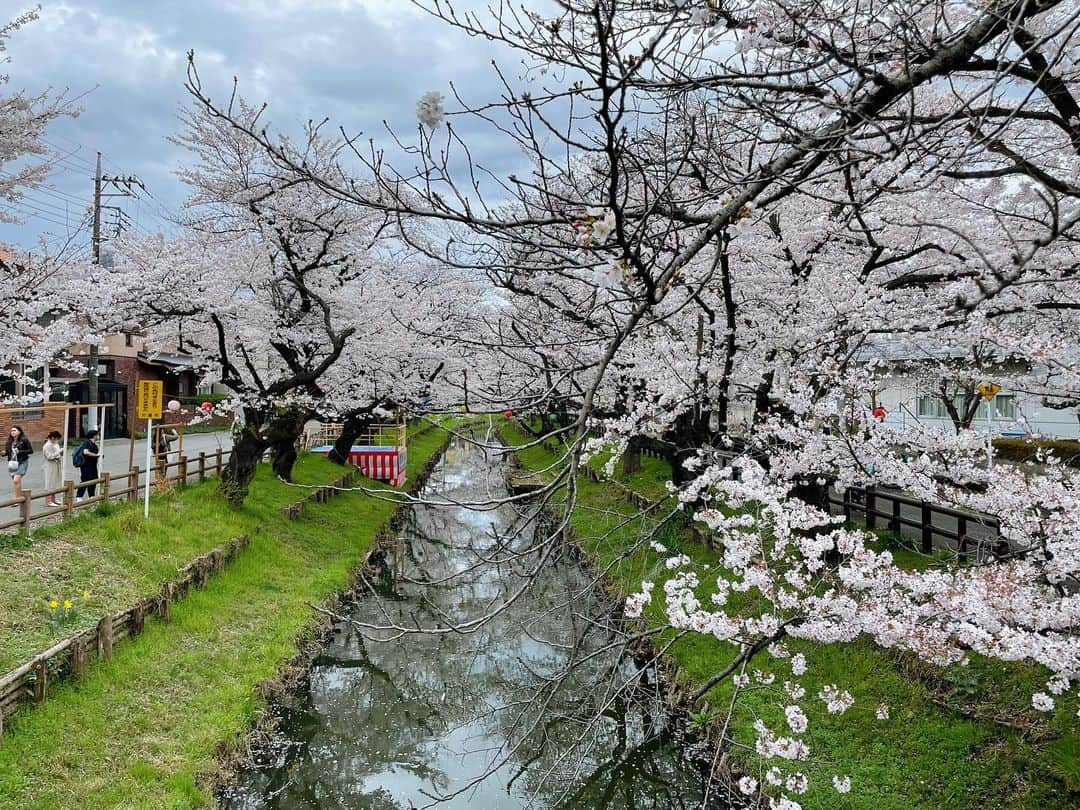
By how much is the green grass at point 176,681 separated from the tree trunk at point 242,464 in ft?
1.28

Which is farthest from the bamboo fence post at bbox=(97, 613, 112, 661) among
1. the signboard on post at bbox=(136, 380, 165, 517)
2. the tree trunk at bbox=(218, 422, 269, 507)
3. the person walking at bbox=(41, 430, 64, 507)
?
the tree trunk at bbox=(218, 422, 269, 507)

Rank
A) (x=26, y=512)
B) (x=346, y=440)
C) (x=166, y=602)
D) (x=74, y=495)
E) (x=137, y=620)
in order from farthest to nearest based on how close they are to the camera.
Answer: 1. (x=346, y=440)
2. (x=74, y=495)
3. (x=26, y=512)
4. (x=166, y=602)
5. (x=137, y=620)

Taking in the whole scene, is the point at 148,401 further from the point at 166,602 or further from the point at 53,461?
the point at 166,602

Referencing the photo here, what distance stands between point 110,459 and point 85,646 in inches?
555

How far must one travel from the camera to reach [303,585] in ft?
35.9

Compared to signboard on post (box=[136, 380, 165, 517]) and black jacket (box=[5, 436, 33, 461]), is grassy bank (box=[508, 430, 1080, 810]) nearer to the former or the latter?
signboard on post (box=[136, 380, 165, 517])

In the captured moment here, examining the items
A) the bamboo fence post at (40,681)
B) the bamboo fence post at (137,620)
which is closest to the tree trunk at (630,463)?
the bamboo fence post at (137,620)

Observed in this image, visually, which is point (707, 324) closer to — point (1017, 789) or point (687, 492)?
point (687, 492)

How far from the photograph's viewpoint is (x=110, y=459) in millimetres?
18875

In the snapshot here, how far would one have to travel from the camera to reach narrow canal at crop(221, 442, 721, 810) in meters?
6.42

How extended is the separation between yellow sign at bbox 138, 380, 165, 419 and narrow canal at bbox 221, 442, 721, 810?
4.37 m

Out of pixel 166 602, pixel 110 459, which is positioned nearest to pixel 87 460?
pixel 166 602

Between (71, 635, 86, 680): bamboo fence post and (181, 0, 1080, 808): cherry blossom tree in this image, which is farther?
(71, 635, 86, 680): bamboo fence post

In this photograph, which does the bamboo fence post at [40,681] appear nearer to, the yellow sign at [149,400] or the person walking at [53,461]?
the yellow sign at [149,400]
